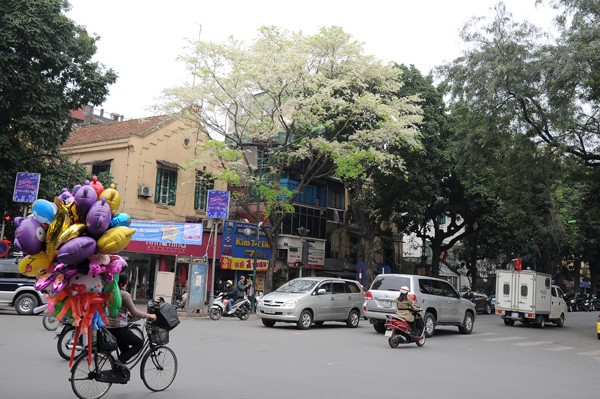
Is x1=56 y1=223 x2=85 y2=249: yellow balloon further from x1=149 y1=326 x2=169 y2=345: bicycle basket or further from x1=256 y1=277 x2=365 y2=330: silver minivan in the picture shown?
x1=256 y1=277 x2=365 y2=330: silver minivan

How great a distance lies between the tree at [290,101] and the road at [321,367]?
30.8 feet

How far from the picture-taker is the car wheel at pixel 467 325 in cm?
1986

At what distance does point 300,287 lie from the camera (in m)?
19.0

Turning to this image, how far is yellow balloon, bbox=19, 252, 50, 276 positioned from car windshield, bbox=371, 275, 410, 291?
1245cm

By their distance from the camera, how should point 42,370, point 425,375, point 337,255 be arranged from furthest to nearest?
point 337,255, point 425,375, point 42,370

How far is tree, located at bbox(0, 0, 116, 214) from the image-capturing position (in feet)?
63.5

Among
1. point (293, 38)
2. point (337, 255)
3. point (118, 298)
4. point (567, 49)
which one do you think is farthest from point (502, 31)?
point (337, 255)

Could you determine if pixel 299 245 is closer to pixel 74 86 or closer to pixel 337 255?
pixel 337 255

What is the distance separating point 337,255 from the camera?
133ft

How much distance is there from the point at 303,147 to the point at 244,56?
4.81 metres

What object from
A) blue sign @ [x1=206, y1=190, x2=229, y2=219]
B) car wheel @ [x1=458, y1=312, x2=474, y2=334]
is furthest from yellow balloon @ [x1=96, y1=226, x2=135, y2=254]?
blue sign @ [x1=206, y1=190, x2=229, y2=219]

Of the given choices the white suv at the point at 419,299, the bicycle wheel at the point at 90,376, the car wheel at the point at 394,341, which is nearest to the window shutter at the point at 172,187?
the white suv at the point at 419,299

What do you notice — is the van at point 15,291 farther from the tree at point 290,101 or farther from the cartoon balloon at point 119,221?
the cartoon balloon at point 119,221

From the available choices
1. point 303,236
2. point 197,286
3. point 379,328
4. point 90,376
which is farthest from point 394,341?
point 303,236
